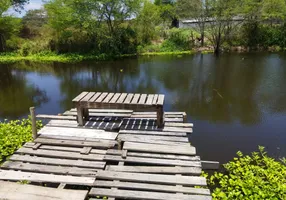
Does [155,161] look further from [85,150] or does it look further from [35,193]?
[35,193]

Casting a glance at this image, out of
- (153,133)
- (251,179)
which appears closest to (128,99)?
(153,133)

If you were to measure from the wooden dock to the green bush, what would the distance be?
474 millimetres

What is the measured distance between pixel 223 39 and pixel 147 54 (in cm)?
727

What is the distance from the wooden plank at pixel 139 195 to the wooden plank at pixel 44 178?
250 mm

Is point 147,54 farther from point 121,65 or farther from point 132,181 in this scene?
point 132,181

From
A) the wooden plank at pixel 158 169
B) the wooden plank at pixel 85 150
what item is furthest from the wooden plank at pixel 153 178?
the wooden plank at pixel 85 150

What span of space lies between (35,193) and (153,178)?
1600mm

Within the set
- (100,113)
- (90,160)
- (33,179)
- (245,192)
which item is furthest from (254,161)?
(33,179)

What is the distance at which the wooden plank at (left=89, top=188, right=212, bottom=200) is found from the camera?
2980 millimetres

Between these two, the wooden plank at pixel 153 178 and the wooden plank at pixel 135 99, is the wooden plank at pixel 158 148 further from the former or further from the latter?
the wooden plank at pixel 135 99

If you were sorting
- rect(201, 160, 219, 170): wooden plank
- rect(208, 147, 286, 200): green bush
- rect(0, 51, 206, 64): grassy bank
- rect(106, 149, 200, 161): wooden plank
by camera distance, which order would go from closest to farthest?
rect(208, 147, 286, 200): green bush
rect(106, 149, 200, 161): wooden plank
rect(201, 160, 219, 170): wooden plank
rect(0, 51, 206, 64): grassy bank

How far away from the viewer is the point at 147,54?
2045 centimetres

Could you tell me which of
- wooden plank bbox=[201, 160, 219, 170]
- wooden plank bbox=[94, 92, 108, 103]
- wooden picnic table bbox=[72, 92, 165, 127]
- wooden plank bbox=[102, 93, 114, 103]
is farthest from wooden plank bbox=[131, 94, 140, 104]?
wooden plank bbox=[201, 160, 219, 170]

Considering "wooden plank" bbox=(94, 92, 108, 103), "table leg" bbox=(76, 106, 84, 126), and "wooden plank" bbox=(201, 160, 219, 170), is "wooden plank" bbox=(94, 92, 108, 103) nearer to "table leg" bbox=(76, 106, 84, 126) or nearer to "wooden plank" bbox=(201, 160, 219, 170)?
"table leg" bbox=(76, 106, 84, 126)
